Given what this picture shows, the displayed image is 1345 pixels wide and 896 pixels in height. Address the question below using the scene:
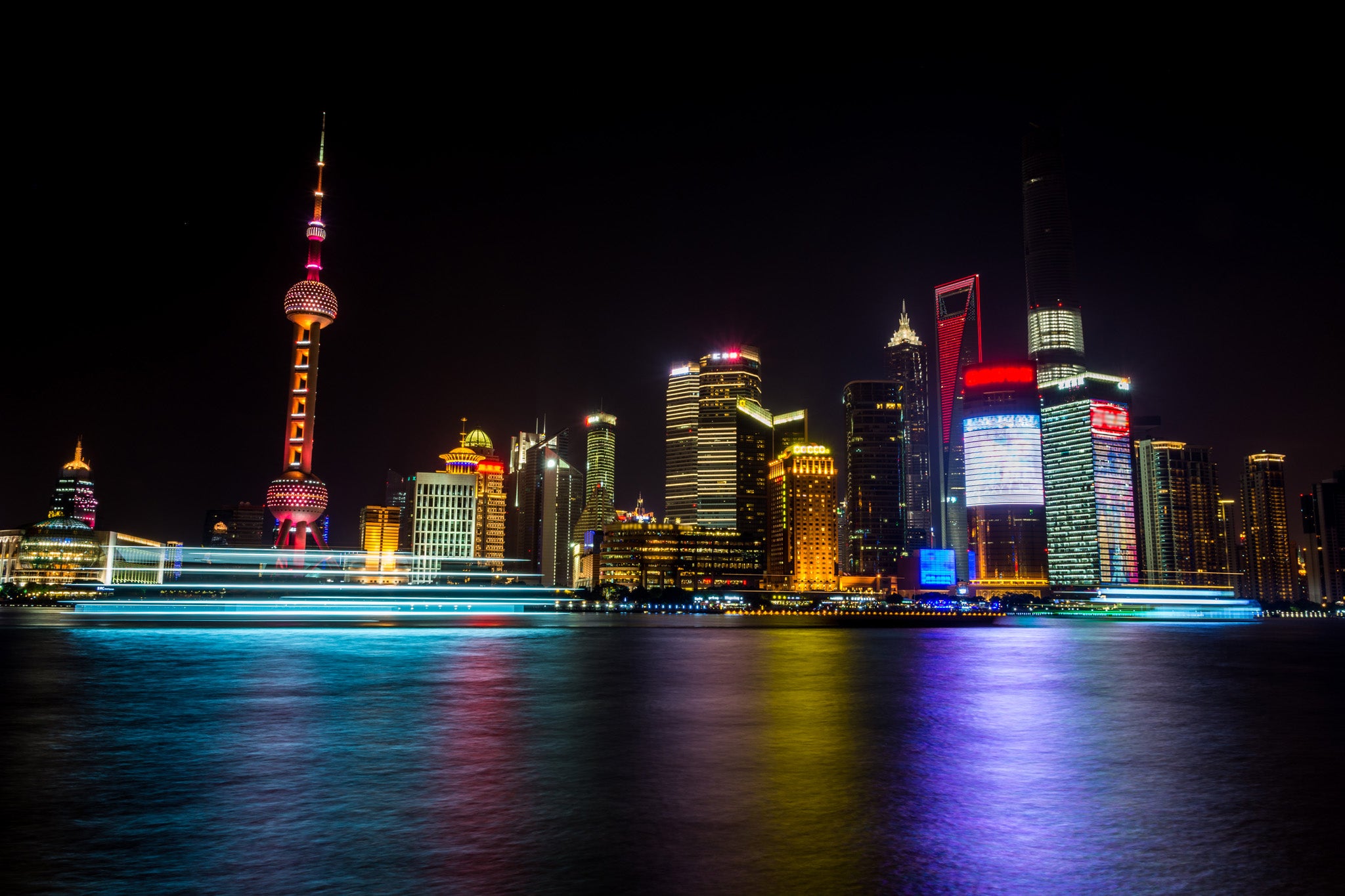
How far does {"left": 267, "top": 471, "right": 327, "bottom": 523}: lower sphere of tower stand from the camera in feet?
639

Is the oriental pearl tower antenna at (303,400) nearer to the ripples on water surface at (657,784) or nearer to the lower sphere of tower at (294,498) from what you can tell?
the lower sphere of tower at (294,498)

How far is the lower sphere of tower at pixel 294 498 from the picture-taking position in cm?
19462

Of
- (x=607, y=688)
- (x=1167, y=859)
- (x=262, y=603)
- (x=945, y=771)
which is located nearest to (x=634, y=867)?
(x=1167, y=859)

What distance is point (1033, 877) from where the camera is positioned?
33.9 ft

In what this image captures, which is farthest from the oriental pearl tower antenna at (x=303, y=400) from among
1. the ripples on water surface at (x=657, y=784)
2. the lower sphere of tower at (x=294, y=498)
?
the ripples on water surface at (x=657, y=784)

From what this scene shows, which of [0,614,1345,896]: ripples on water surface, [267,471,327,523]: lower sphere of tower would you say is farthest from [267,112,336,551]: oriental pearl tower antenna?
[0,614,1345,896]: ripples on water surface

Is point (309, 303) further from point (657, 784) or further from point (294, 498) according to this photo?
point (657, 784)

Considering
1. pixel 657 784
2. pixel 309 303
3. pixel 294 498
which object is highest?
pixel 309 303

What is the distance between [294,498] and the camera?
195 metres

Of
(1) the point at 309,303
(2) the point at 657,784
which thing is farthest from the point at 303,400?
(2) the point at 657,784

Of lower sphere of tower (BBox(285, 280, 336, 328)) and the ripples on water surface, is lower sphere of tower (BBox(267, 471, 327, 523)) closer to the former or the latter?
lower sphere of tower (BBox(285, 280, 336, 328))

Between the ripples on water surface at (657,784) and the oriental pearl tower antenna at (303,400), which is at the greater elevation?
the oriental pearl tower antenna at (303,400)

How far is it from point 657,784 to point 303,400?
660 feet

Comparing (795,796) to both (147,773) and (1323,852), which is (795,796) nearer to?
(1323,852)
